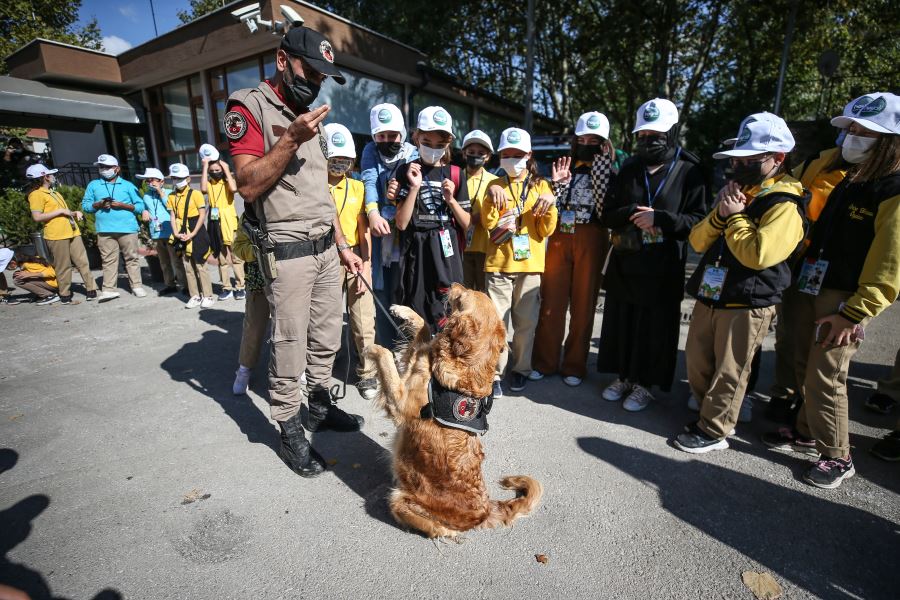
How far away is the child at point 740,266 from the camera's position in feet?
9.23

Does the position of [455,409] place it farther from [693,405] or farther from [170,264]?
[170,264]

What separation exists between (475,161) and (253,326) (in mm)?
2738

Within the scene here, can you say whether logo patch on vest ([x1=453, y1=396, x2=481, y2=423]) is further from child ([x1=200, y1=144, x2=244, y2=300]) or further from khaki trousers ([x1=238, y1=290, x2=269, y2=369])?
child ([x1=200, y1=144, x2=244, y2=300])

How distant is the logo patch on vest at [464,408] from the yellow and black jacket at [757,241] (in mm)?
2063

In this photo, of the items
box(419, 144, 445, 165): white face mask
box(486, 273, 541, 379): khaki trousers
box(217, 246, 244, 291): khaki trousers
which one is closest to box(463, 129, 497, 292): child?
box(419, 144, 445, 165): white face mask

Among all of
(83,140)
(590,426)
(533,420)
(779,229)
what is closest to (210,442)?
(533,420)

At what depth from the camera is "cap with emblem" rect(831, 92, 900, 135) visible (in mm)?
2572

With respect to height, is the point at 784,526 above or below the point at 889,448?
below

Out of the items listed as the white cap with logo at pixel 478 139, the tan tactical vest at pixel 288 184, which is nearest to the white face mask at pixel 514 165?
the white cap with logo at pixel 478 139

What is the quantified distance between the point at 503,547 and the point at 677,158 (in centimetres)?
341

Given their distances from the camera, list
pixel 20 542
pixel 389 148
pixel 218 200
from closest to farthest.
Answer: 1. pixel 20 542
2. pixel 389 148
3. pixel 218 200

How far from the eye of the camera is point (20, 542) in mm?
2461

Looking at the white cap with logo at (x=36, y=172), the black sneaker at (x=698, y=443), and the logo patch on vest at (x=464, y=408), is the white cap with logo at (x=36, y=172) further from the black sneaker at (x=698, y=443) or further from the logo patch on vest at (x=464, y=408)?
the black sneaker at (x=698, y=443)

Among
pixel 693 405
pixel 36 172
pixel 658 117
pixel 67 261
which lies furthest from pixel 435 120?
pixel 36 172
